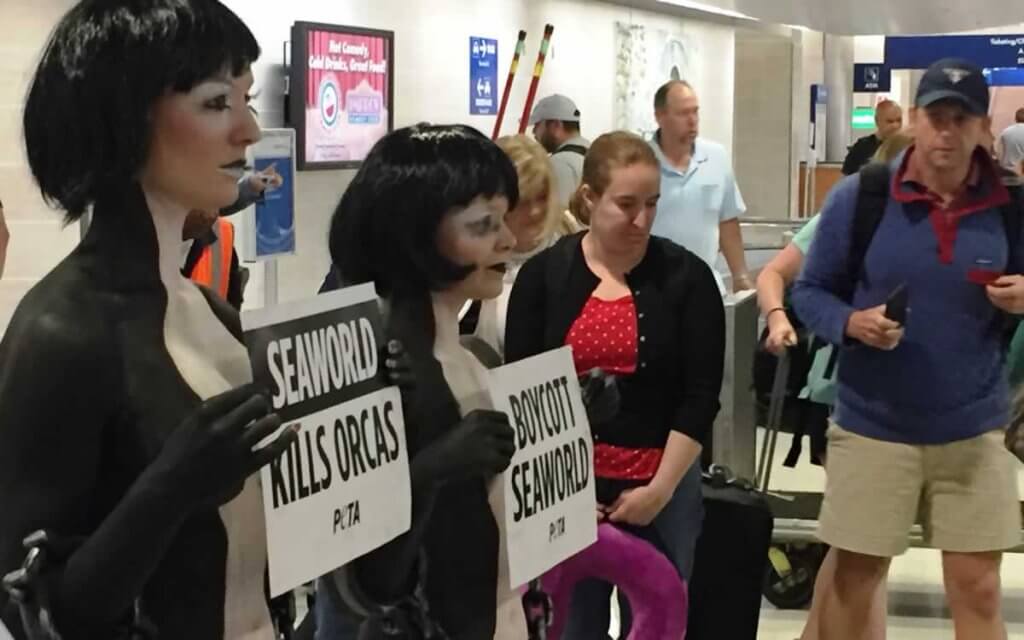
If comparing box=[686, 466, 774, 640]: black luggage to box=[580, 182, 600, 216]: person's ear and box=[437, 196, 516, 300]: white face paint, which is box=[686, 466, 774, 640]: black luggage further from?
box=[437, 196, 516, 300]: white face paint

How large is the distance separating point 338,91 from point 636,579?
531cm

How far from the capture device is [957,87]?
338 cm

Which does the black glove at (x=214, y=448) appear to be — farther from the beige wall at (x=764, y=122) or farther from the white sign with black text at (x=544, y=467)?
the beige wall at (x=764, y=122)

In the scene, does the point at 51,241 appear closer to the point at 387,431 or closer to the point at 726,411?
the point at 726,411

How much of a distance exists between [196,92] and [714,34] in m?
15.8

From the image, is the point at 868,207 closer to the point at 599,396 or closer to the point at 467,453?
the point at 599,396

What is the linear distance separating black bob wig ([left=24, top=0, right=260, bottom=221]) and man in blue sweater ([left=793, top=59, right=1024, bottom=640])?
6.82ft

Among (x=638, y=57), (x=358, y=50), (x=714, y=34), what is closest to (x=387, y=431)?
(x=358, y=50)

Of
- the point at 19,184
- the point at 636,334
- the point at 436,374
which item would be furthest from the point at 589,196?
the point at 19,184

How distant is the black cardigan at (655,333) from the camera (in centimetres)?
311

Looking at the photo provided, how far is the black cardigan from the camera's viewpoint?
311 centimetres

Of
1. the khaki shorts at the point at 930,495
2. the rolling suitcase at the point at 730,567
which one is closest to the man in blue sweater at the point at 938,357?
the khaki shorts at the point at 930,495

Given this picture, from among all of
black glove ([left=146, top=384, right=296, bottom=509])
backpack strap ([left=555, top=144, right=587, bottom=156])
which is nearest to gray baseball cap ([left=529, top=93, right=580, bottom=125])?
backpack strap ([left=555, top=144, right=587, bottom=156])

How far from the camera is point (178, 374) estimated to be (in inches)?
61.5
